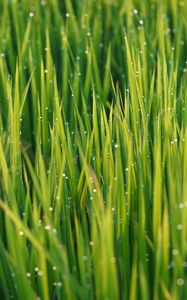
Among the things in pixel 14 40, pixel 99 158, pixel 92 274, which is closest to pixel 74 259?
pixel 92 274

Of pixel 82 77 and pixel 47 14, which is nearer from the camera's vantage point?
pixel 82 77

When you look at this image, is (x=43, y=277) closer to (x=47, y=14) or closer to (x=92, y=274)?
(x=92, y=274)

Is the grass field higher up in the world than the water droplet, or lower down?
higher up

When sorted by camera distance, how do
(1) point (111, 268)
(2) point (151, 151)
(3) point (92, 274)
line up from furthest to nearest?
1. (2) point (151, 151)
2. (3) point (92, 274)
3. (1) point (111, 268)

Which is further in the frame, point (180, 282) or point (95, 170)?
point (95, 170)

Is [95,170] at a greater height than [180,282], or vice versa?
[95,170]

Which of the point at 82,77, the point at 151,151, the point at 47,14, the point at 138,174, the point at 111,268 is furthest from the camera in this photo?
the point at 47,14

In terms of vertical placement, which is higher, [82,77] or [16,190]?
[82,77]

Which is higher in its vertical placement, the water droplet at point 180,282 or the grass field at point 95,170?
the grass field at point 95,170
